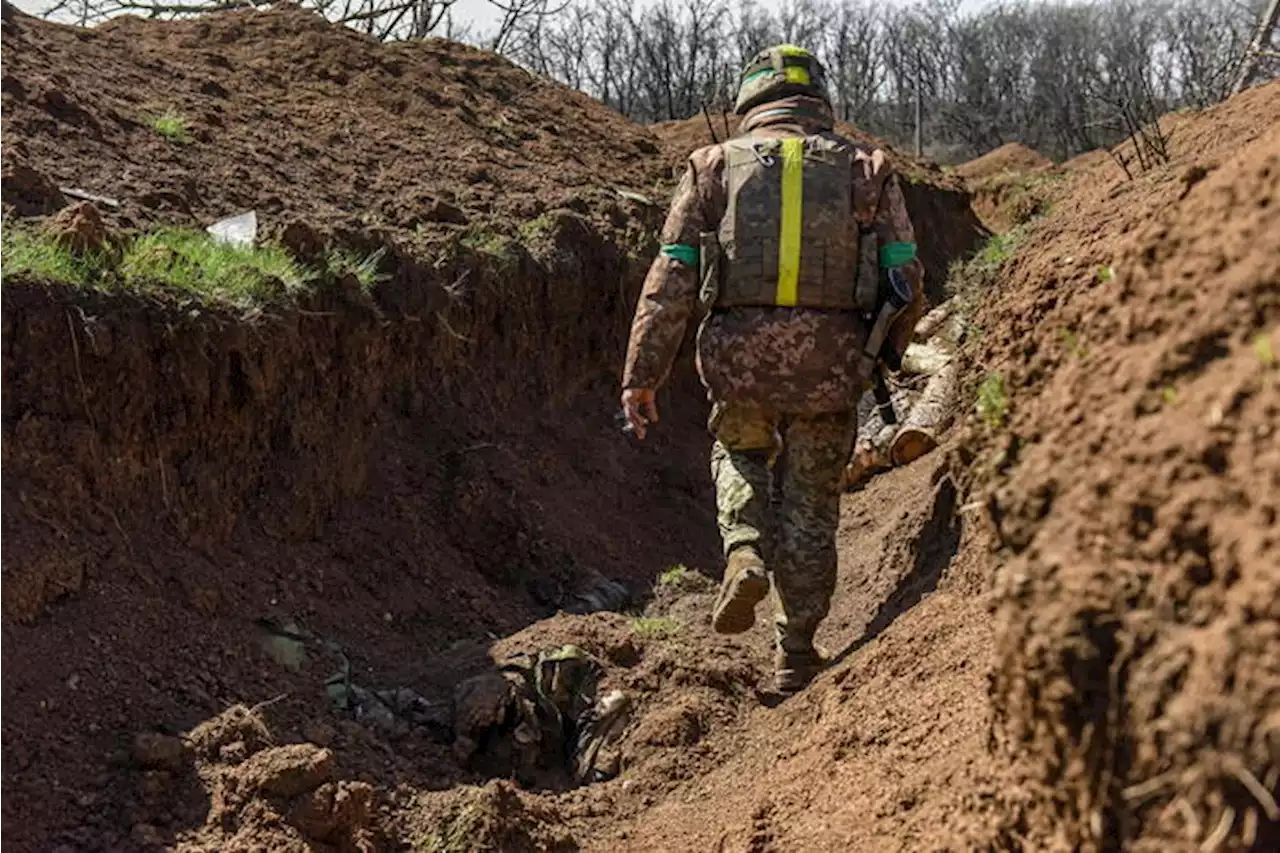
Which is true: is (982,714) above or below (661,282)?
below

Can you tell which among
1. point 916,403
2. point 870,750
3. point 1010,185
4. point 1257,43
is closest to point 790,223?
point 870,750

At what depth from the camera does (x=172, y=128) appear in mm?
7367

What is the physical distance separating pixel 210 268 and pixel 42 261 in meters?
0.74

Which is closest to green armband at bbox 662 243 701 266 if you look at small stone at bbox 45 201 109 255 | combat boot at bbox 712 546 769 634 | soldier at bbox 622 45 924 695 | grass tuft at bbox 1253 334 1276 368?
soldier at bbox 622 45 924 695

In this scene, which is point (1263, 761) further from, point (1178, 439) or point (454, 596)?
point (454, 596)

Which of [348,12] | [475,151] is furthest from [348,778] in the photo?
[348,12]

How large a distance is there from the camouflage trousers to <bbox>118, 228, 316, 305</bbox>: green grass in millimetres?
2041

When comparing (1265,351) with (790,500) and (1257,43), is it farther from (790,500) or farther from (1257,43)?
(1257,43)

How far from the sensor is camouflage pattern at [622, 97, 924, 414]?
4598 millimetres

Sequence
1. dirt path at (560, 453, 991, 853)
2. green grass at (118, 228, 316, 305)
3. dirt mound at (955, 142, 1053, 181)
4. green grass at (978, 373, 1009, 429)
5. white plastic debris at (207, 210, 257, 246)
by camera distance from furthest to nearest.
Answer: dirt mound at (955, 142, 1053, 181) < white plastic debris at (207, 210, 257, 246) < green grass at (118, 228, 316, 305) < dirt path at (560, 453, 991, 853) < green grass at (978, 373, 1009, 429)

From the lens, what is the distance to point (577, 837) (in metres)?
3.88

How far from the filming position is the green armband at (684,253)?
4.72 m

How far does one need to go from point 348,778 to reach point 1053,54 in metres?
49.3

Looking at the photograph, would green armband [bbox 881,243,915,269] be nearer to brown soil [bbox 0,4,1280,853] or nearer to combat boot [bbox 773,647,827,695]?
brown soil [bbox 0,4,1280,853]
